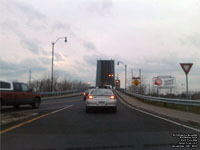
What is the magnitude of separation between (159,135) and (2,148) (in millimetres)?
4596

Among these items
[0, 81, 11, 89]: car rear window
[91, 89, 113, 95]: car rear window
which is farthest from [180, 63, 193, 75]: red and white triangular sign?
[0, 81, 11, 89]: car rear window

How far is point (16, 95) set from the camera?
568 inches

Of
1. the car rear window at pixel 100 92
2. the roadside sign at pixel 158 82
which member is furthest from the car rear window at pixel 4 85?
the roadside sign at pixel 158 82

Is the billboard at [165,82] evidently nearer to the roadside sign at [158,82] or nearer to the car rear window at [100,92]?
the roadside sign at [158,82]

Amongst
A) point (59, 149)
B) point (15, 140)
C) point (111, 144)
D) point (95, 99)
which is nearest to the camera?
point (59, 149)

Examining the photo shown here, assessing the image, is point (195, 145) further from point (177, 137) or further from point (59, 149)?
point (59, 149)

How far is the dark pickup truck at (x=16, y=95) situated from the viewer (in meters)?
13.3

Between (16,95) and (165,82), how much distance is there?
15.1 meters

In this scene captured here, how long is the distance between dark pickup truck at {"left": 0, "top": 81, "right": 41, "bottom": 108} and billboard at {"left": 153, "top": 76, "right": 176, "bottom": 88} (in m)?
12.7

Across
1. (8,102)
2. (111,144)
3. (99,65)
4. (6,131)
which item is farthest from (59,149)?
(99,65)

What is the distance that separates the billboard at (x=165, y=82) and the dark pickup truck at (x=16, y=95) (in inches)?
500

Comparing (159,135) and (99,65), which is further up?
(99,65)

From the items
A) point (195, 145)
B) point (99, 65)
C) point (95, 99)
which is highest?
point (99, 65)

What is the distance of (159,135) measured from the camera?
7.06 metres
